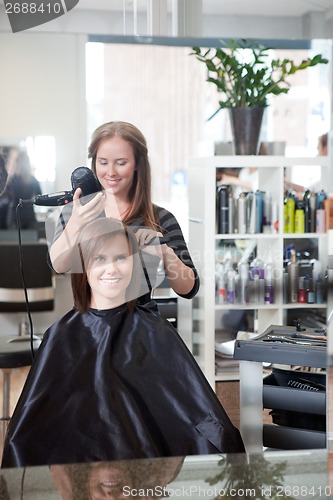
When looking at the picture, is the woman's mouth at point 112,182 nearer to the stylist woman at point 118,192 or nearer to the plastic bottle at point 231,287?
the stylist woman at point 118,192

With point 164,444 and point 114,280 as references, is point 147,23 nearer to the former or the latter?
point 114,280

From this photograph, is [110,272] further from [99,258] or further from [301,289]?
[301,289]

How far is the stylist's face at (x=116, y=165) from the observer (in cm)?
174

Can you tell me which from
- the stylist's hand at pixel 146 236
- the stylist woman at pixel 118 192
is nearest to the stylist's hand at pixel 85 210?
the stylist woman at pixel 118 192

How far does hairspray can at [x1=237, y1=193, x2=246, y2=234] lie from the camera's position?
1891 mm

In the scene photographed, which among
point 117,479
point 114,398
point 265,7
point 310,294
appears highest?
point 265,7

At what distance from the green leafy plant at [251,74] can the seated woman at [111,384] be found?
0.46m

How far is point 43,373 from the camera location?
1.76 meters

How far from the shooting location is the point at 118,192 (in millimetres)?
1752

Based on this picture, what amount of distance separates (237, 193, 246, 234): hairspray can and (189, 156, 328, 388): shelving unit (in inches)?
0.7

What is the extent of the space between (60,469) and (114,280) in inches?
18.3

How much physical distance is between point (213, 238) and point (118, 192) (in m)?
0.28

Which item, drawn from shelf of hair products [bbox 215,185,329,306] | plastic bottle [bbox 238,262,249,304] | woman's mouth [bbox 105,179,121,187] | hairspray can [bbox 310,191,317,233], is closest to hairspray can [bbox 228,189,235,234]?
shelf of hair products [bbox 215,185,329,306]

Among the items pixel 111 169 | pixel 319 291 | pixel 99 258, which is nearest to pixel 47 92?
pixel 111 169
